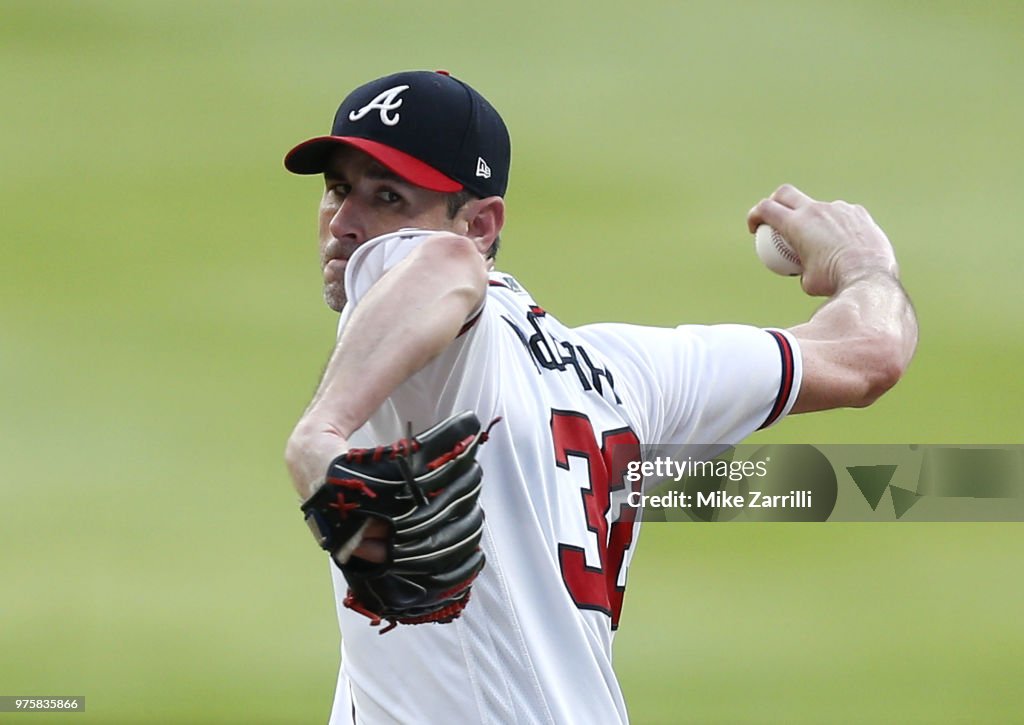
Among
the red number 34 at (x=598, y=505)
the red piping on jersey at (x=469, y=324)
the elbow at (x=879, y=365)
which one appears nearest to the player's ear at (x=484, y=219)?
the red number 34 at (x=598, y=505)

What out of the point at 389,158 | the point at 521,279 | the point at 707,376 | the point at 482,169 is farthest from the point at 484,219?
the point at 521,279

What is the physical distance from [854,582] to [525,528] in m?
1.95

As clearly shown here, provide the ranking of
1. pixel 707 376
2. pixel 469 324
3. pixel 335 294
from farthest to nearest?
pixel 707 376, pixel 335 294, pixel 469 324

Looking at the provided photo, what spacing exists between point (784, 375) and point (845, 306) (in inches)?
7.5

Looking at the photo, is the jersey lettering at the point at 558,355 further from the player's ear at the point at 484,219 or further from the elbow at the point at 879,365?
the elbow at the point at 879,365

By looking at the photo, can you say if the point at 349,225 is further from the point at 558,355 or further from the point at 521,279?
the point at 521,279

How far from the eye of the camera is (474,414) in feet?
3.36

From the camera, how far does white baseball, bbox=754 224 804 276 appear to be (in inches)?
76.6

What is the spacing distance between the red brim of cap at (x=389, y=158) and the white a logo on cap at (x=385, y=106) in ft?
0.09

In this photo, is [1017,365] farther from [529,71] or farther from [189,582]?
[189,582]

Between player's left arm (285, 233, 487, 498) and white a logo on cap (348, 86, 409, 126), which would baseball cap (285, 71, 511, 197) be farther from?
player's left arm (285, 233, 487, 498)

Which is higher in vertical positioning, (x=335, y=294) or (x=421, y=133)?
(x=421, y=133)

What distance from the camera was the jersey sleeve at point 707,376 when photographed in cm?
158

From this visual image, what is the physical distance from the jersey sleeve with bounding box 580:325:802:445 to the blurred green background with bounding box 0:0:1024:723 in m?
1.41
